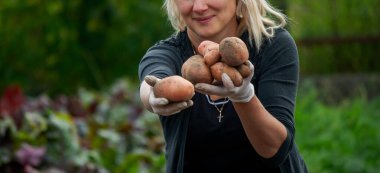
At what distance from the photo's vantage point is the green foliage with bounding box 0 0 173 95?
9320 millimetres

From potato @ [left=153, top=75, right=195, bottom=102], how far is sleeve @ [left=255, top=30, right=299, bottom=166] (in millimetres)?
→ 439

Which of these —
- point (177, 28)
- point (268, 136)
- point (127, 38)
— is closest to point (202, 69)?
point (268, 136)

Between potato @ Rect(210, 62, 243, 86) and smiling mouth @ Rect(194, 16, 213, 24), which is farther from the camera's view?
smiling mouth @ Rect(194, 16, 213, 24)

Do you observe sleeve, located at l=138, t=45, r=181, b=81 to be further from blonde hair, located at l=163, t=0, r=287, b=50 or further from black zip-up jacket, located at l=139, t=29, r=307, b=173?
Result: blonde hair, located at l=163, t=0, r=287, b=50

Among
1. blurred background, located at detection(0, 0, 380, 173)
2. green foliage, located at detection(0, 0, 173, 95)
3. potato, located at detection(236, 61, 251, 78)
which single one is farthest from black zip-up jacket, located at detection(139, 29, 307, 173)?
green foliage, located at detection(0, 0, 173, 95)

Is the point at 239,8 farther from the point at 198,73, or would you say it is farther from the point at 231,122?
the point at 198,73

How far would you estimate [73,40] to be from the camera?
A: 947cm

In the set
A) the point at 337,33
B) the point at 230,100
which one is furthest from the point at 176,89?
the point at 337,33

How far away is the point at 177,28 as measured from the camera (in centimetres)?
345

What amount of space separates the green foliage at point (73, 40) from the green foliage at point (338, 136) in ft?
6.70

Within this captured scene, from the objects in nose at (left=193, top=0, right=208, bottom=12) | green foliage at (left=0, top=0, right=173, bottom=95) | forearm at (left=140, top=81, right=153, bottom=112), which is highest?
green foliage at (left=0, top=0, right=173, bottom=95)

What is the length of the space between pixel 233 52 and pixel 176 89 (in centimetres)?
18

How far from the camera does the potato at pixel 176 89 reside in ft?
9.00

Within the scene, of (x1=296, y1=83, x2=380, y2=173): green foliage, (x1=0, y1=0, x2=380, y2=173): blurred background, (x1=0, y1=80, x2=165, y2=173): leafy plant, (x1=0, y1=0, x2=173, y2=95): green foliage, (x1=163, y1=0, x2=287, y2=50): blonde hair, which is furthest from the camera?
(x1=0, y1=0, x2=173, y2=95): green foliage
